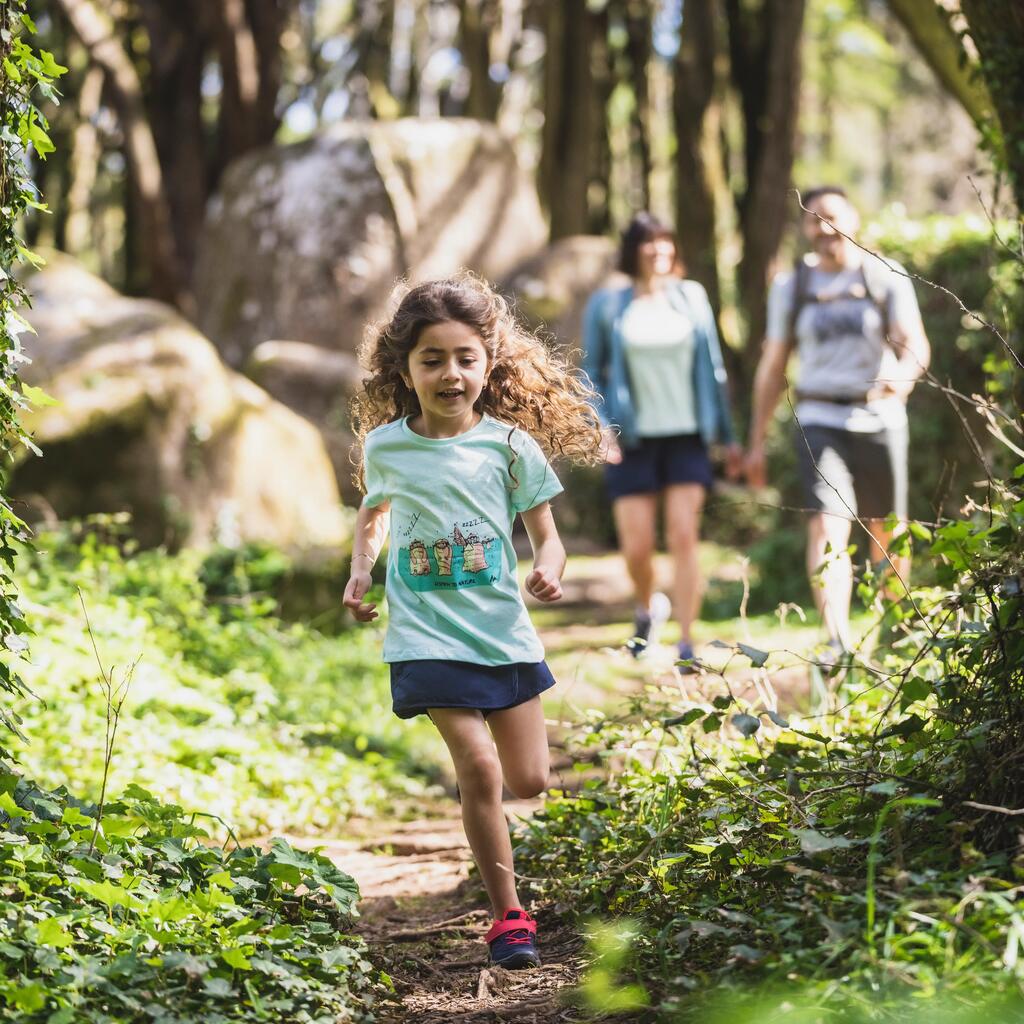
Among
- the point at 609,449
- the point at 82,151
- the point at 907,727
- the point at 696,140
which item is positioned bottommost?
the point at 907,727

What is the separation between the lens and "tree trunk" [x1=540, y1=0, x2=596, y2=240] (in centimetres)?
1577

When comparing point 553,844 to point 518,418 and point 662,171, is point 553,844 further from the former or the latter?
point 662,171

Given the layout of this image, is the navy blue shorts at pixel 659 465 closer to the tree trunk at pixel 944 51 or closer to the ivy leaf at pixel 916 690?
the tree trunk at pixel 944 51

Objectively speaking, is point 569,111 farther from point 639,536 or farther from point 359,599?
point 359,599

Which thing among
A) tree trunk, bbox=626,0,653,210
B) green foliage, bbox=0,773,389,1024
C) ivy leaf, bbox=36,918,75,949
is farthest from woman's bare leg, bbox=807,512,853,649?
tree trunk, bbox=626,0,653,210

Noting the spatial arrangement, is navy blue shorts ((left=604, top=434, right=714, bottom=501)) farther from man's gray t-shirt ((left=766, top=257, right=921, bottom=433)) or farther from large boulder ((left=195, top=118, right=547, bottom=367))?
large boulder ((left=195, top=118, right=547, bottom=367))

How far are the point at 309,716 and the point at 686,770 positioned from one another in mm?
2826

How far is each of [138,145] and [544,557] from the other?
39.8 ft

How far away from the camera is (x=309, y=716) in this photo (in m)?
6.52

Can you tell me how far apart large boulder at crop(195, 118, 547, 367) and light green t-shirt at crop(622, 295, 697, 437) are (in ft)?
25.1

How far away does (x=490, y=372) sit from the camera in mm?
4121

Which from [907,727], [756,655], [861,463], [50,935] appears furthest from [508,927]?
[861,463]

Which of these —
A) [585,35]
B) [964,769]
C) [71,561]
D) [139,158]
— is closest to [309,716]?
[71,561]

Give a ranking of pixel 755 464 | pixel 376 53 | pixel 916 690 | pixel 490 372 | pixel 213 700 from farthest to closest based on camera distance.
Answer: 1. pixel 376 53
2. pixel 755 464
3. pixel 213 700
4. pixel 490 372
5. pixel 916 690
